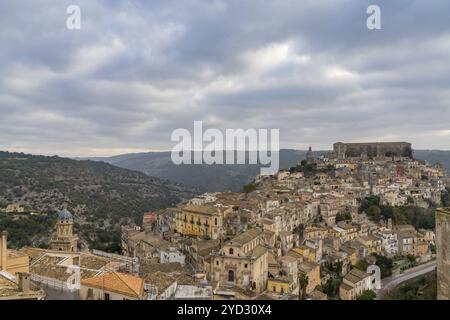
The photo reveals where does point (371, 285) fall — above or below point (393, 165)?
below

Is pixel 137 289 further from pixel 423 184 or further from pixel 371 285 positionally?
pixel 423 184

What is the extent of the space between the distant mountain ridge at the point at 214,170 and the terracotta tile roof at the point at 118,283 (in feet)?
208

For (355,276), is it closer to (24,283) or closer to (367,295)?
(367,295)

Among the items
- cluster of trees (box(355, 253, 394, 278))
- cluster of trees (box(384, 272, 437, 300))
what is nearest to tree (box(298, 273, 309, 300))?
cluster of trees (box(384, 272, 437, 300))

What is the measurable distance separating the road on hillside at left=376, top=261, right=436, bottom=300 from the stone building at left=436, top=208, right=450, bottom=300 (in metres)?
22.4

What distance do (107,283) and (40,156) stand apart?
61.5 m

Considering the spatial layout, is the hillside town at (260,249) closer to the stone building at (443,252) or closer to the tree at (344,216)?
the tree at (344,216)

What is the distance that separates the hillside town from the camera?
14000mm

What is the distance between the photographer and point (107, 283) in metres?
13.2

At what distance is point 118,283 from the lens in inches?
517

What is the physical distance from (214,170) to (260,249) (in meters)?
72.0

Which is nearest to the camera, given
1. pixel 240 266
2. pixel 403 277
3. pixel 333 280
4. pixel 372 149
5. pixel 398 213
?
pixel 240 266

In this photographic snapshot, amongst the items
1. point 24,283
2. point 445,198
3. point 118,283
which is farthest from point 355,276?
point 445,198
